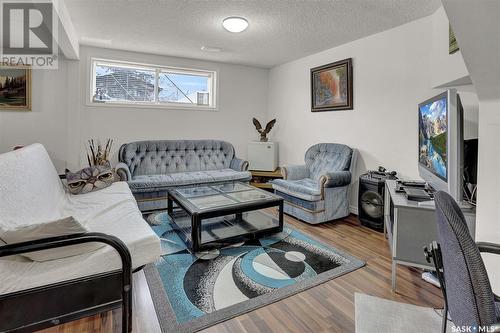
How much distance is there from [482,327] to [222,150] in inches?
169

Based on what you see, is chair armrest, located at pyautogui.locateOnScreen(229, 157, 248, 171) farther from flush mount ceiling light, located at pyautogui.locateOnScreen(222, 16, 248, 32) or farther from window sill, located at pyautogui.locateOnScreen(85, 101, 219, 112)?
flush mount ceiling light, located at pyautogui.locateOnScreen(222, 16, 248, 32)

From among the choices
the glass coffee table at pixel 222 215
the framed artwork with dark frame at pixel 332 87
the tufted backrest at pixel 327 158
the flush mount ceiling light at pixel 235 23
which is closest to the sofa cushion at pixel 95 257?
the glass coffee table at pixel 222 215

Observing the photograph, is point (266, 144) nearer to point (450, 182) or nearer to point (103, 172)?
point (103, 172)

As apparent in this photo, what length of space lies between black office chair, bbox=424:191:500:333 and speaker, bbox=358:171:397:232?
7.14 ft

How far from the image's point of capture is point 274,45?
149 inches

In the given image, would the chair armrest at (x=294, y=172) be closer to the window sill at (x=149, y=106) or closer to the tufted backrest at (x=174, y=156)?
the tufted backrest at (x=174, y=156)

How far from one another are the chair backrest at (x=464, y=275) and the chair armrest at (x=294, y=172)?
9.64 feet

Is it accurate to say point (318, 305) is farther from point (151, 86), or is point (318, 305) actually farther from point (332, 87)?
point (151, 86)

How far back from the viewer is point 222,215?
8.39ft

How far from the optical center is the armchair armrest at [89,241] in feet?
3.99

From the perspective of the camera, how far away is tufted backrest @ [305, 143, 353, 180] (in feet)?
11.7

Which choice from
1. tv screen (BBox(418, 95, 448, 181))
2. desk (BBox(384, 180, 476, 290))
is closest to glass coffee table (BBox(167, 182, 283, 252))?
desk (BBox(384, 180, 476, 290))

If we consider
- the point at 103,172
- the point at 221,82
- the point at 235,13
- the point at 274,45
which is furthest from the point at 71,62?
the point at 274,45

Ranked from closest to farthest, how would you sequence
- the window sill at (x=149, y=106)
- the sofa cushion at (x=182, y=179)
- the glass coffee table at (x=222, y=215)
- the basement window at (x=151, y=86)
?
the glass coffee table at (x=222, y=215), the sofa cushion at (x=182, y=179), the window sill at (x=149, y=106), the basement window at (x=151, y=86)
